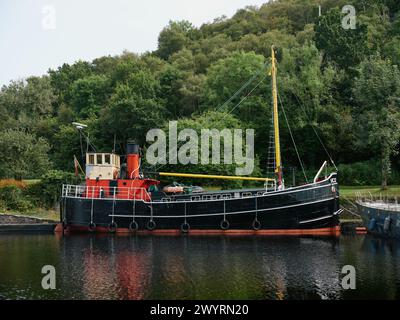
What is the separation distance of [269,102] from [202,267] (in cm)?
3471

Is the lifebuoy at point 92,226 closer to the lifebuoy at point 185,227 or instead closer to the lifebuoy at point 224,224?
the lifebuoy at point 185,227

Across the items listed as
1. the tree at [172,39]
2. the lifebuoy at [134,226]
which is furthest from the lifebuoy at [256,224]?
the tree at [172,39]

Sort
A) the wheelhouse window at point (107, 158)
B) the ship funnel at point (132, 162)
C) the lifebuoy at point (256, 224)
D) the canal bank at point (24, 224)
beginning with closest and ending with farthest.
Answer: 1. the lifebuoy at point (256, 224)
2. the ship funnel at point (132, 162)
3. the canal bank at point (24, 224)
4. the wheelhouse window at point (107, 158)

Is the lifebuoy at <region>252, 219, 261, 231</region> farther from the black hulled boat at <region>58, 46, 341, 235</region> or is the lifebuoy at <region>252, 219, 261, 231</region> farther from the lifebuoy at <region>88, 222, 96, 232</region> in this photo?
the lifebuoy at <region>88, 222, 96, 232</region>

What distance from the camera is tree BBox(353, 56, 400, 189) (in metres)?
45.9

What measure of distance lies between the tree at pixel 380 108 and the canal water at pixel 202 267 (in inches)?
487

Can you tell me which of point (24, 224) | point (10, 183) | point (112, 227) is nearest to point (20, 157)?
point (10, 183)

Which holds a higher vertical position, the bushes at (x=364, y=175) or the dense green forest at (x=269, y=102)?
the dense green forest at (x=269, y=102)

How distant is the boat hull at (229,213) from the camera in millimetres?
37281

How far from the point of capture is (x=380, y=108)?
47594 mm

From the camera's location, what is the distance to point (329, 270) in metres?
25.5

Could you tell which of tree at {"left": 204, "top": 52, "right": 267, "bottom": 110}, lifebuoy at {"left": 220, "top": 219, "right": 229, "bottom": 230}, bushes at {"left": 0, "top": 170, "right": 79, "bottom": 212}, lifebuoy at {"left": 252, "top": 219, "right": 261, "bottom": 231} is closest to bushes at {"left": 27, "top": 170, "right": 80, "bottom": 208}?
bushes at {"left": 0, "top": 170, "right": 79, "bottom": 212}

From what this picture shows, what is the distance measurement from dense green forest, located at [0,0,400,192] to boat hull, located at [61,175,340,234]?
1088cm

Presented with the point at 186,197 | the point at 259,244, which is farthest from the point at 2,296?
the point at 186,197
